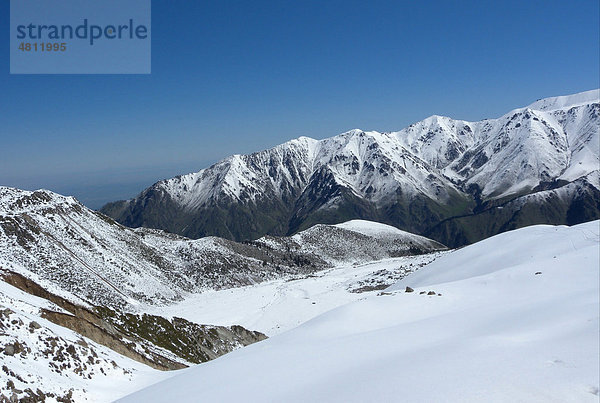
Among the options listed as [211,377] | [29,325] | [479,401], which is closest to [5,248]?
[29,325]

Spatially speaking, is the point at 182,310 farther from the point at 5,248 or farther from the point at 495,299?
the point at 495,299

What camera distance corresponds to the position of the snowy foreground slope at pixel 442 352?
333 inches

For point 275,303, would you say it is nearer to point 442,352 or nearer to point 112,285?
point 112,285

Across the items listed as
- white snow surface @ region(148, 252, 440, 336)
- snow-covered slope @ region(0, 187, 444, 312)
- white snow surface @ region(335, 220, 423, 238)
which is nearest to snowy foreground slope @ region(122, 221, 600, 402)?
snow-covered slope @ region(0, 187, 444, 312)

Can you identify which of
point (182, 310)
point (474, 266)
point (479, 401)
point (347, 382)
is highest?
point (479, 401)

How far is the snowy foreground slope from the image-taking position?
8.47 metres

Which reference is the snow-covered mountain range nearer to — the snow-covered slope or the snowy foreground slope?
the snow-covered slope

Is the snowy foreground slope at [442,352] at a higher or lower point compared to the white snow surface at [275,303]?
higher

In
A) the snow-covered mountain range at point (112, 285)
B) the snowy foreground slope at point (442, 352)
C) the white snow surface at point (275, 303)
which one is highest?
the snowy foreground slope at point (442, 352)

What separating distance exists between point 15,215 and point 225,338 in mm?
48465

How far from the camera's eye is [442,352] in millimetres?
10906

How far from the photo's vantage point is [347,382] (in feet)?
32.4

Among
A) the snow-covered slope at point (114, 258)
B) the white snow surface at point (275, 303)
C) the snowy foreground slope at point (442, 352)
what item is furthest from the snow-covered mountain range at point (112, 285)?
the snowy foreground slope at point (442, 352)

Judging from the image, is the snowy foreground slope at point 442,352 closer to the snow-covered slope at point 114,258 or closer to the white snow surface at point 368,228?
the snow-covered slope at point 114,258
